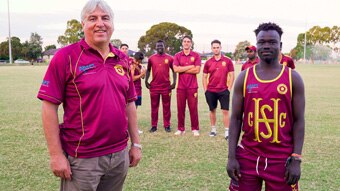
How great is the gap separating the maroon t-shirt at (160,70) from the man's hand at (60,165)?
6125mm

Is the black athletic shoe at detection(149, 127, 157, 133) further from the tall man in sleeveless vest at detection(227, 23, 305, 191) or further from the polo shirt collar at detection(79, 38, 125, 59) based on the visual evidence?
the polo shirt collar at detection(79, 38, 125, 59)

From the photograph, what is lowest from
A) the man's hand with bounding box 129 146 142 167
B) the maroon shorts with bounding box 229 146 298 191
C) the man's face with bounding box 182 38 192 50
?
the maroon shorts with bounding box 229 146 298 191

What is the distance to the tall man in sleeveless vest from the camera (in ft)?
9.68

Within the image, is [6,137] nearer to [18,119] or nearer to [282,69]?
[18,119]

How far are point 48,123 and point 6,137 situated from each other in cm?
575

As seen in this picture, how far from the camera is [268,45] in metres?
3.04

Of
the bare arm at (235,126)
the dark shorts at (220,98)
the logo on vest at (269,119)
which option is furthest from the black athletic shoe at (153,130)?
the logo on vest at (269,119)

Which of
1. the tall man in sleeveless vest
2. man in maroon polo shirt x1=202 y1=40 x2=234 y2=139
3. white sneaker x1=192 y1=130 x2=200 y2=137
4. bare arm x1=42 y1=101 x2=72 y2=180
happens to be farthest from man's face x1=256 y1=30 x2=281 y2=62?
white sneaker x1=192 y1=130 x2=200 y2=137

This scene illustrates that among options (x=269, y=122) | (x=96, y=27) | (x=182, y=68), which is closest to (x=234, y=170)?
(x=269, y=122)

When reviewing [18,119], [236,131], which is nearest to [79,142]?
Result: [236,131]

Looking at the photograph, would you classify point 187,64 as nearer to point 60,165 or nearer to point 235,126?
point 235,126

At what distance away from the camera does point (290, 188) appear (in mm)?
2971

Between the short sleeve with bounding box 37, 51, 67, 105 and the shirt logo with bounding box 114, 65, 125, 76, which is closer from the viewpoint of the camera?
the short sleeve with bounding box 37, 51, 67, 105

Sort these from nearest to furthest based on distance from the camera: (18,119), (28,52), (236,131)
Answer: (236,131), (18,119), (28,52)
